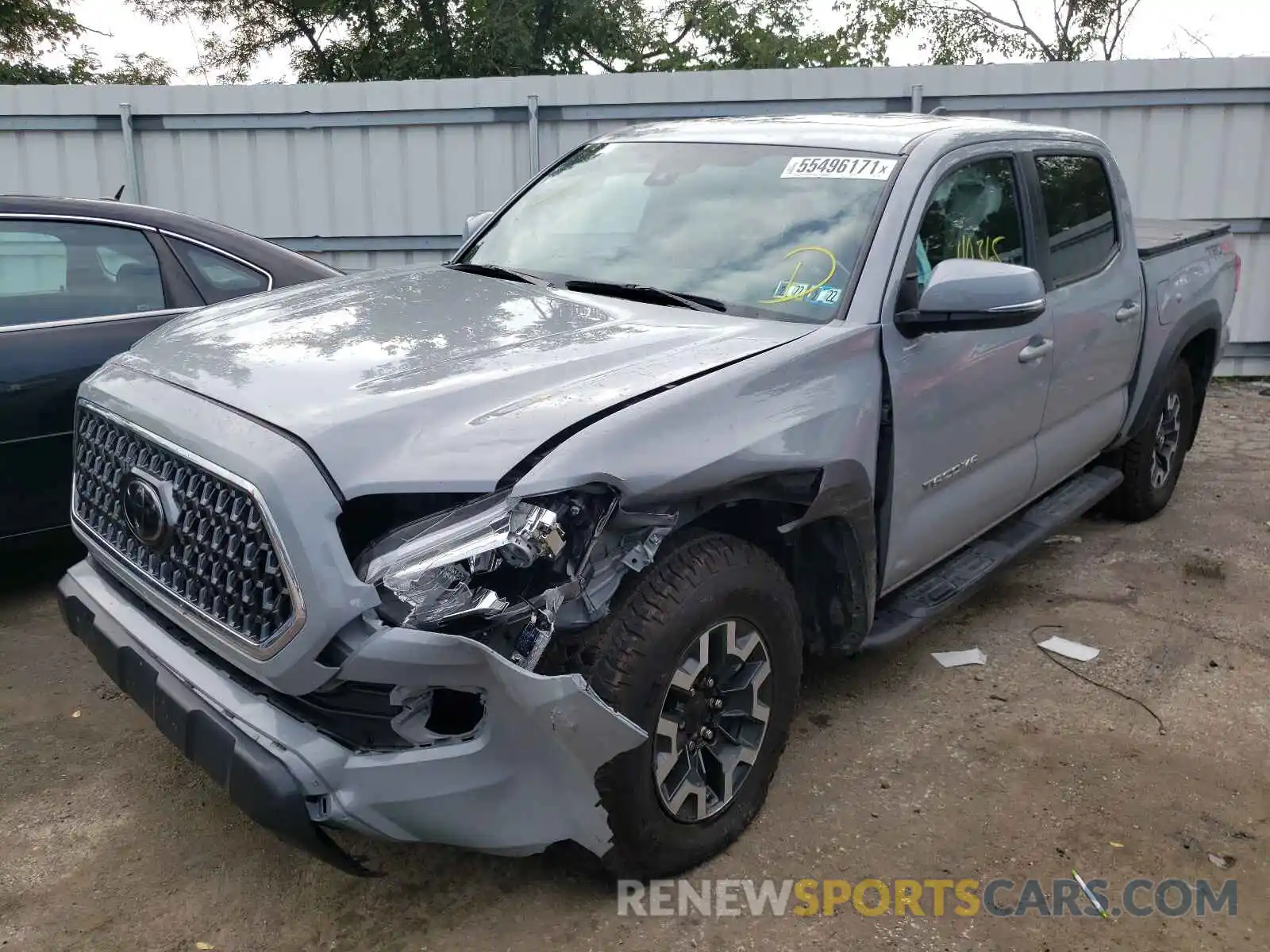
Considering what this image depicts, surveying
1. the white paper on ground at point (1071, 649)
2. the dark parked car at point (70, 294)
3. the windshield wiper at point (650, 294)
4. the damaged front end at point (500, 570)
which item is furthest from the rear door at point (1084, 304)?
the dark parked car at point (70, 294)

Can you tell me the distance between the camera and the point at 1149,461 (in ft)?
17.4

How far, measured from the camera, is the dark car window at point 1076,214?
4164 millimetres

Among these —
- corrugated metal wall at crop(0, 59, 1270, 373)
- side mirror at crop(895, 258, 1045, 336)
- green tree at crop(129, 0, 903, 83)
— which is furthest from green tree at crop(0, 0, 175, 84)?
side mirror at crop(895, 258, 1045, 336)

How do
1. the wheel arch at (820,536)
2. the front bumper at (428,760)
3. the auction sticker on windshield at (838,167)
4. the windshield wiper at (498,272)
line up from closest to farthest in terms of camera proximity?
the front bumper at (428,760)
the wheel arch at (820,536)
the auction sticker on windshield at (838,167)
the windshield wiper at (498,272)

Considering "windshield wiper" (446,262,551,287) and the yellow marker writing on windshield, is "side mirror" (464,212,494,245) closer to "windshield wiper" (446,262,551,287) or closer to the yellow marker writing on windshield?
"windshield wiper" (446,262,551,287)

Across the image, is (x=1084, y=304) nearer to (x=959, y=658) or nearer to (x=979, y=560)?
(x=979, y=560)

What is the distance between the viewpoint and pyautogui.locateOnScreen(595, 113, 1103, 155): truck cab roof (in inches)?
140

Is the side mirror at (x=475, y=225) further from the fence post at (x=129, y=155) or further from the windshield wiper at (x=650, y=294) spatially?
the fence post at (x=129, y=155)

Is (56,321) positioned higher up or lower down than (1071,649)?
higher up

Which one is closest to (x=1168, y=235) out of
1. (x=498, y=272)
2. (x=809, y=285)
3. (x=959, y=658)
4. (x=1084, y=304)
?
(x=1084, y=304)

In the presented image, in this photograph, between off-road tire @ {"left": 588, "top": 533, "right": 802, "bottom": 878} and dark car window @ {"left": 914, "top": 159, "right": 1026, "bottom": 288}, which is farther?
dark car window @ {"left": 914, "top": 159, "right": 1026, "bottom": 288}

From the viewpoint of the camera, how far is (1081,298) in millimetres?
4203

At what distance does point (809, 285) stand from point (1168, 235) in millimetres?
3220

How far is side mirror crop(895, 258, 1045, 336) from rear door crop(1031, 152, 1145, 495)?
3.10 ft
